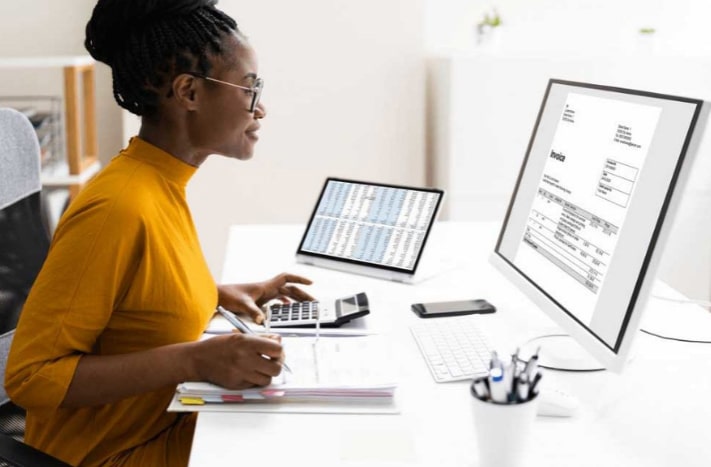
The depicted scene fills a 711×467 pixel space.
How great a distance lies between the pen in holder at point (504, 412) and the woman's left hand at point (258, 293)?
69 cm

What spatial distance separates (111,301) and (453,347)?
521 millimetres

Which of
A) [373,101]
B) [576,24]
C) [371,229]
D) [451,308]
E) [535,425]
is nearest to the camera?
[535,425]

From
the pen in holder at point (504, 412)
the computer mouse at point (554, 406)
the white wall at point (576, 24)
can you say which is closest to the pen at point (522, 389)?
the pen in holder at point (504, 412)

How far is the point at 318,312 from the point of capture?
4.91 ft

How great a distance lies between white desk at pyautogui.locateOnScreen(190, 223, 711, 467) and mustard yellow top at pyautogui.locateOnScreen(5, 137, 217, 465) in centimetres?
19

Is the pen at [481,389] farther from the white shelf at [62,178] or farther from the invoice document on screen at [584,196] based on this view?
the white shelf at [62,178]

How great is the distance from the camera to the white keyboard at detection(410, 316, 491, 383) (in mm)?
A: 1262

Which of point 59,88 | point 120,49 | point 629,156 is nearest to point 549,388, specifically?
point 629,156

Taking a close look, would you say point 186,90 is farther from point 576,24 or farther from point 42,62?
point 576,24

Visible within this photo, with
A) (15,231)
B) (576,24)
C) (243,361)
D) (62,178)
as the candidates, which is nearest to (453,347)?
(243,361)

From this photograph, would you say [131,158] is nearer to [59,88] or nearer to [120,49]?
[120,49]

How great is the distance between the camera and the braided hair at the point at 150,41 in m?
1.25

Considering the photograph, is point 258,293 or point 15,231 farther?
point 258,293

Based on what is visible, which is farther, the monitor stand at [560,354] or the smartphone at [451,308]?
the smartphone at [451,308]
